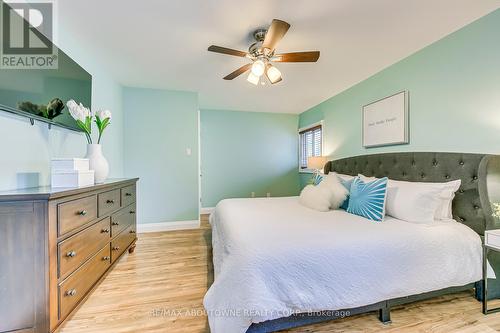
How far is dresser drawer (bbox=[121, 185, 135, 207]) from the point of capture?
227cm

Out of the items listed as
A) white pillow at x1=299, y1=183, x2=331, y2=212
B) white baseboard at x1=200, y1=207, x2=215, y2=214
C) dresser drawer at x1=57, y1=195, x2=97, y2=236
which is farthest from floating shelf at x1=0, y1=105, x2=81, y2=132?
white baseboard at x1=200, y1=207, x2=215, y2=214

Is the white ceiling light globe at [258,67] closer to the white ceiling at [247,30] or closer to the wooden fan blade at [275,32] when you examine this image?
the wooden fan blade at [275,32]

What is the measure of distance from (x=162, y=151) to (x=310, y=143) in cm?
309

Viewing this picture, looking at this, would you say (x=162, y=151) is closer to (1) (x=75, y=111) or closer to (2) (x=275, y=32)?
(1) (x=75, y=111)

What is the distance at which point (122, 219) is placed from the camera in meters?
2.23

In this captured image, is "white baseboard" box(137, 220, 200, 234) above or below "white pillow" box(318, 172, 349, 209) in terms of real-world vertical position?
below

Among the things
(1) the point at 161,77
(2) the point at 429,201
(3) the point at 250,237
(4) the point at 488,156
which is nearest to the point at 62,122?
(1) the point at 161,77

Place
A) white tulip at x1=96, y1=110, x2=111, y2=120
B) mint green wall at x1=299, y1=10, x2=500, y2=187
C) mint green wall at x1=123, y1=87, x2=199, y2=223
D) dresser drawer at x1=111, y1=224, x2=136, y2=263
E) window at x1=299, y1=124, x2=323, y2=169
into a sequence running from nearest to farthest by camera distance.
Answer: mint green wall at x1=299, y1=10, x2=500, y2=187
dresser drawer at x1=111, y1=224, x2=136, y2=263
white tulip at x1=96, y1=110, x2=111, y2=120
mint green wall at x1=123, y1=87, x2=199, y2=223
window at x1=299, y1=124, x2=323, y2=169

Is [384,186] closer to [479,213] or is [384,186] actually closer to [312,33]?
[479,213]

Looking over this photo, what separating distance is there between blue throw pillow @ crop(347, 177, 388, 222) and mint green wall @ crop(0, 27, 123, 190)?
2.67 meters

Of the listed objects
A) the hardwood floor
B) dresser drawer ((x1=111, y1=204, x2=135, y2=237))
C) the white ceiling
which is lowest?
the hardwood floor

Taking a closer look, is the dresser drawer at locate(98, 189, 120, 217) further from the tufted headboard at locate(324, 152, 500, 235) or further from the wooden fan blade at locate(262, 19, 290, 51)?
the tufted headboard at locate(324, 152, 500, 235)

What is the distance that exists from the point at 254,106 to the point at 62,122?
3.39 m

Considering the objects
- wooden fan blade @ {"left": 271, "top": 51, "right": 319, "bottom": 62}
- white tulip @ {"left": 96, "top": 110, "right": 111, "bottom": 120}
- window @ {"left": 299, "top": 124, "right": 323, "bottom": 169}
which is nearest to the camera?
wooden fan blade @ {"left": 271, "top": 51, "right": 319, "bottom": 62}
